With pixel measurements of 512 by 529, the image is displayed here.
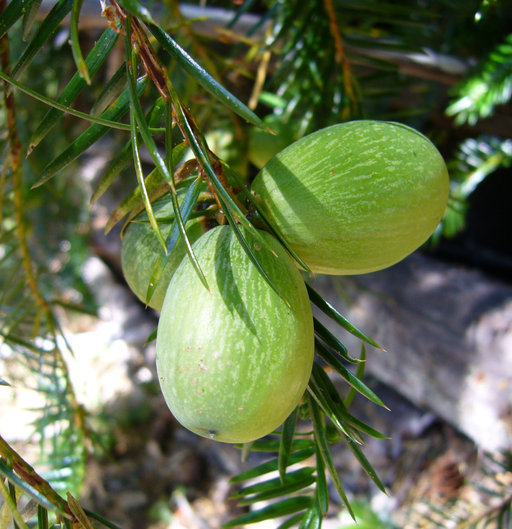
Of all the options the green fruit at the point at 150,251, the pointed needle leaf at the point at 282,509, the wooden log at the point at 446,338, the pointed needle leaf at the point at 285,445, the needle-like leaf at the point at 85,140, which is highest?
the needle-like leaf at the point at 85,140

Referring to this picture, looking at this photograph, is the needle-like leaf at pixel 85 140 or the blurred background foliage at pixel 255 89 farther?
the blurred background foliage at pixel 255 89

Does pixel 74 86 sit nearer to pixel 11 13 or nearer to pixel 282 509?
pixel 11 13

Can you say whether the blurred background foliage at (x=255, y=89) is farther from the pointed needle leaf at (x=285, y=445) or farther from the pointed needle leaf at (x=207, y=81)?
the pointed needle leaf at (x=285, y=445)

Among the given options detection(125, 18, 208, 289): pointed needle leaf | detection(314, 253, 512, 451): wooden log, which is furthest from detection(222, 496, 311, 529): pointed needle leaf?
detection(314, 253, 512, 451): wooden log

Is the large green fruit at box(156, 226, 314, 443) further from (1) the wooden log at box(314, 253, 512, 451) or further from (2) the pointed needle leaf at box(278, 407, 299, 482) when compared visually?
(1) the wooden log at box(314, 253, 512, 451)

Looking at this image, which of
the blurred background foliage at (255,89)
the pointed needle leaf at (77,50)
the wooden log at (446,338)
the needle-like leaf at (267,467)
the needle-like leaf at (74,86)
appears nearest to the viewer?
the pointed needle leaf at (77,50)

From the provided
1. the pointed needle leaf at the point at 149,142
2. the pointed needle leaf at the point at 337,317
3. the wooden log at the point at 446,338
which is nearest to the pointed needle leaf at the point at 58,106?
the pointed needle leaf at the point at 149,142
